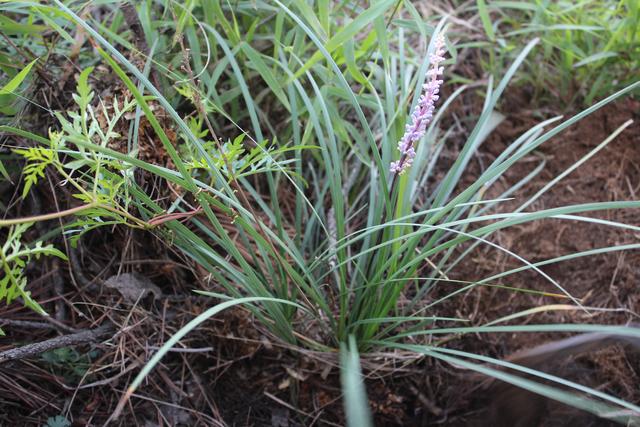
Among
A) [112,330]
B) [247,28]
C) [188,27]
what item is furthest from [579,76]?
[112,330]

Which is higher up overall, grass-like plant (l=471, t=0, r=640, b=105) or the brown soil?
grass-like plant (l=471, t=0, r=640, b=105)

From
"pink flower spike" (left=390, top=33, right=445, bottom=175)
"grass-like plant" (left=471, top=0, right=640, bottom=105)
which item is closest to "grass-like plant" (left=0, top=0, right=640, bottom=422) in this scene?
"pink flower spike" (left=390, top=33, right=445, bottom=175)

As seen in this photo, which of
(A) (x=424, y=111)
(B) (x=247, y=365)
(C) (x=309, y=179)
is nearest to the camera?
(A) (x=424, y=111)

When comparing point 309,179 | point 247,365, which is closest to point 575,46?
point 309,179

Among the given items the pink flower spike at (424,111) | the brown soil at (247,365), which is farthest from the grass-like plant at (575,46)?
the pink flower spike at (424,111)

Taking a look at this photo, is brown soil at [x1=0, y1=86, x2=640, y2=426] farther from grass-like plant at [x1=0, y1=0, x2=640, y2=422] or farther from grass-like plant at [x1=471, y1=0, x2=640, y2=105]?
grass-like plant at [x1=471, y1=0, x2=640, y2=105]

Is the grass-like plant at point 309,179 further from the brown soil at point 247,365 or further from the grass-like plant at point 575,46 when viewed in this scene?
the grass-like plant at point 575,46

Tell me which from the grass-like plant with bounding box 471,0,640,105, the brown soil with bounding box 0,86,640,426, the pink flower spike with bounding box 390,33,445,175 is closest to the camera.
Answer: the pink flower spike with bounding box 390,33,445,175

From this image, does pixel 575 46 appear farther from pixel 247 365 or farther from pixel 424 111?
Answer: pixel 247 365

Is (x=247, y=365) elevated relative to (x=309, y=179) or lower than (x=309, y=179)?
lower
